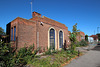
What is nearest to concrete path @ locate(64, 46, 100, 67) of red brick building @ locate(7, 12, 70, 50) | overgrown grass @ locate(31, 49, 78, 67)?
overgrown grass @ locate(31, 49, 78, 67)

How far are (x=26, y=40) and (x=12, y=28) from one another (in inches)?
96.8

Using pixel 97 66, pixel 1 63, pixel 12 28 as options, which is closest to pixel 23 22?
pixel 12 28

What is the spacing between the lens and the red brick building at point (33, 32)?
7008mm

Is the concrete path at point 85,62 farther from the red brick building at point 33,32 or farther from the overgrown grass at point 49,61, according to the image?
the red brick building at point 33,32

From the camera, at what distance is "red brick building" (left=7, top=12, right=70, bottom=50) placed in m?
Result: 7.01

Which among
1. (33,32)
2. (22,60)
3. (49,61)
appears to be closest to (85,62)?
(49,61)

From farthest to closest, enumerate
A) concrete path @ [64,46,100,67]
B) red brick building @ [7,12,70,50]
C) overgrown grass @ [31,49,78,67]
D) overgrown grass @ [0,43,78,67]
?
red brick building @ [7,12,70,50], concrete path @ [64,46,100,67], overgrown grass @ [31,49,78,67], overgrown grass @ [0,43,78,67]

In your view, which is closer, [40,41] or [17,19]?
[17,19]

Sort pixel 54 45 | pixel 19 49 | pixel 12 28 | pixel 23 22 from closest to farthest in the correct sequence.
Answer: pixel 19 49
pixel 23 22
pixel 12 28
pixel 54 45

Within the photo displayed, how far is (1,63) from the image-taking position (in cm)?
375

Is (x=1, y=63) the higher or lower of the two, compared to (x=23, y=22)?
lower

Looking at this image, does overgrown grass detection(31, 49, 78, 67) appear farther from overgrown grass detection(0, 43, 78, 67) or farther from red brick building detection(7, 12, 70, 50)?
red brick building detection(7, 12, 70, 50)

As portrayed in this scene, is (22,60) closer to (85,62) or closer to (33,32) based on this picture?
(33,32)

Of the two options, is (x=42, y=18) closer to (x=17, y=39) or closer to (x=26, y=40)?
(x=26, y=40)
